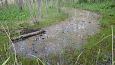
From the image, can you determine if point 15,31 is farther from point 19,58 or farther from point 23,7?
point 23,7

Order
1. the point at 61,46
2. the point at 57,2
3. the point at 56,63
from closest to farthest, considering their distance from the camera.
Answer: the point at 56,63 < the point at 61,46 < the point at 57,2

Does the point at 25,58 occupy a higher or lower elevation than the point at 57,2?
higher

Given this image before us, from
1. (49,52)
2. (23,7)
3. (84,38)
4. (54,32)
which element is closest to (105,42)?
(84,38)

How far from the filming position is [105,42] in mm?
9188

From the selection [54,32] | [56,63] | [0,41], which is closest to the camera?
[56,63]

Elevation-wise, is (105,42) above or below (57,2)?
above

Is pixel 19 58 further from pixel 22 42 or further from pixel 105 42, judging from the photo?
pixel 105 42

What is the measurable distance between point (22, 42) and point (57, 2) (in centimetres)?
1506

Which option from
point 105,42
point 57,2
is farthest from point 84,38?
point 57,2

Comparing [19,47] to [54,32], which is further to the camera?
[54,32]

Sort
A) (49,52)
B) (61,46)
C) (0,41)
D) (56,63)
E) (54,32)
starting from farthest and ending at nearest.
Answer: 1. (54,32)
2. (0,41)
3. (61,46)
4. (49,52)
5. (56,63)

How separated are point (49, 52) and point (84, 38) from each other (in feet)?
7.93

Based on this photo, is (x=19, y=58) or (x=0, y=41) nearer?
(x=19, y=58)

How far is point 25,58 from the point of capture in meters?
7.88
